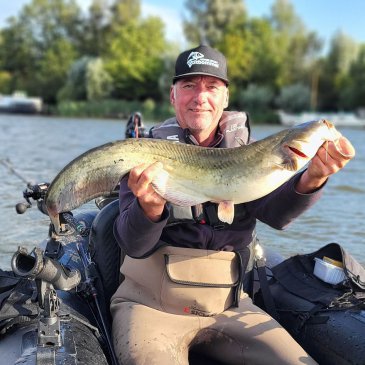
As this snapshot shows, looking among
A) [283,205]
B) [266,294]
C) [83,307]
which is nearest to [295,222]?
[266,294]

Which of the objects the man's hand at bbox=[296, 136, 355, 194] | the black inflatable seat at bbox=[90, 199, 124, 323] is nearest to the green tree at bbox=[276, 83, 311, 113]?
the black inflatable seat at bbox=[90, 199, 124, 323]

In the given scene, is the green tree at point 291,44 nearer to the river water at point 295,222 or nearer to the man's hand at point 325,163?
the river water at point 295,222

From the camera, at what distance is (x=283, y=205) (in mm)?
3109

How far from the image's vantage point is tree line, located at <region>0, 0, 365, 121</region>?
51.0m

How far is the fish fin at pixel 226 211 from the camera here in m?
2.86

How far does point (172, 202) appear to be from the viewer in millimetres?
2832

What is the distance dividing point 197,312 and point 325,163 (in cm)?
106

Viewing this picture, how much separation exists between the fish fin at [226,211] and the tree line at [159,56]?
152ft

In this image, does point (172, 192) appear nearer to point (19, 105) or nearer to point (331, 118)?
point (331, 118)

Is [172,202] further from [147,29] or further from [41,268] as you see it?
[147,29]

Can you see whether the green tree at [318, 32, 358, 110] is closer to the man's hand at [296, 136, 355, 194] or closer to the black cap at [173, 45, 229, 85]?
the black cap at [173, 45, 229, 85]

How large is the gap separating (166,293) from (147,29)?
63128mm

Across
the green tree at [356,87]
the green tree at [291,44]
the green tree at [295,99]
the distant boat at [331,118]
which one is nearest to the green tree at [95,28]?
the green tree at [291,44]

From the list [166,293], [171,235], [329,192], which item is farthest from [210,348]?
[329,192]
